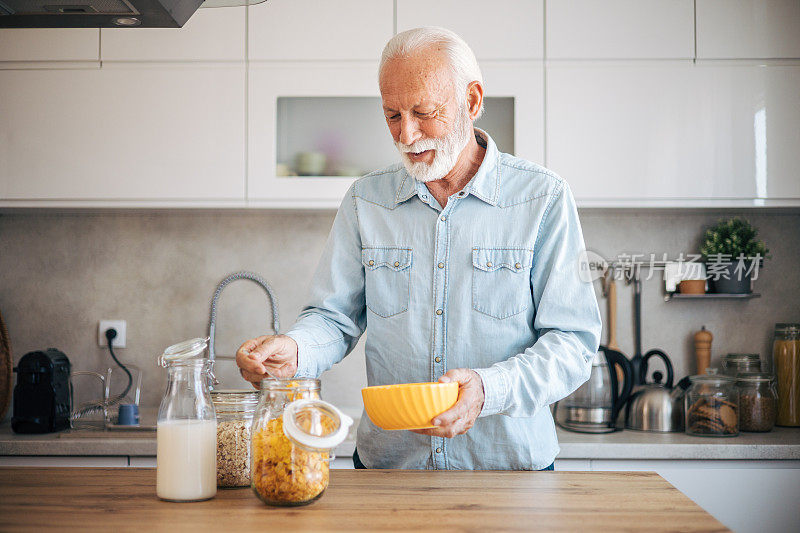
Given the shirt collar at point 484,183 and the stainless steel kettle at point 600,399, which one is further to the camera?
the stainless steel kettle at point 600,399

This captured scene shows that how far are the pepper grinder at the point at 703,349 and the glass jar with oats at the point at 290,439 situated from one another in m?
1.96

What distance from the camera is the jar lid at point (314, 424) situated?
898 mm

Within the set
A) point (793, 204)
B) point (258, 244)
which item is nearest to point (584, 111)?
point (793, 204)

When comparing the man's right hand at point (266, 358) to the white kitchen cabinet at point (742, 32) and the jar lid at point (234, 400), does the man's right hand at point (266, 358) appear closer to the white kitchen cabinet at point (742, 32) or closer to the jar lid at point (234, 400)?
the jar lid at point (234, 400)

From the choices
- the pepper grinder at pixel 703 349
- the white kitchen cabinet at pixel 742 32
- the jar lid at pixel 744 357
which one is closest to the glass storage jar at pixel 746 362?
the jar lid at pixel 744 357

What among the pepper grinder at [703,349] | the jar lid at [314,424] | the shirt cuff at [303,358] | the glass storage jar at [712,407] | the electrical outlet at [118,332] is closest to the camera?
the jar lid at [314,424]

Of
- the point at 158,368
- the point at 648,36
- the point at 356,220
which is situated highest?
the point at 648,36

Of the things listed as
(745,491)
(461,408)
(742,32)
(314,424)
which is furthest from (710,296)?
(314,424)

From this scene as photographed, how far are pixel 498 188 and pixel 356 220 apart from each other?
299 mm

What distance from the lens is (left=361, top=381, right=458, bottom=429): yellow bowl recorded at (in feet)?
3.21

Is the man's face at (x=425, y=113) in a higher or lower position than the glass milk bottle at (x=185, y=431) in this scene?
higher

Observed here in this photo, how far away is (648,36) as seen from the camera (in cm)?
233

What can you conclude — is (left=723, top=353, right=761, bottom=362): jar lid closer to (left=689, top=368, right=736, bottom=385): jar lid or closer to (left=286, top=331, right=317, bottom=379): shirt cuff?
(left=689, top=368, right=736, bottom=385): jar lid

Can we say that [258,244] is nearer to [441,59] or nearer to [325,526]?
[441,59]
